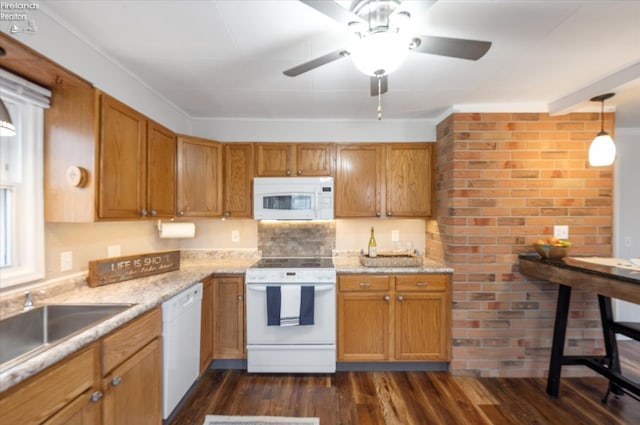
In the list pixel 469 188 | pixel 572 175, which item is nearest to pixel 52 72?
pixel 469 188

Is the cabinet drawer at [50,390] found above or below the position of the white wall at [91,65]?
below

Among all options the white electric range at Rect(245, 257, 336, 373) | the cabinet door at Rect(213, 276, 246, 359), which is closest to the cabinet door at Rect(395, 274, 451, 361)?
the white electric range at Rect(245, 257, 336, 373)

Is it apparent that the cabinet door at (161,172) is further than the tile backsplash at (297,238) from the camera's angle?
No

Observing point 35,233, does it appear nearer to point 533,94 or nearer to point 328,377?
point 328,377

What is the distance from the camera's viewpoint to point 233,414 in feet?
6.36

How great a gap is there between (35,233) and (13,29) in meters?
1.01

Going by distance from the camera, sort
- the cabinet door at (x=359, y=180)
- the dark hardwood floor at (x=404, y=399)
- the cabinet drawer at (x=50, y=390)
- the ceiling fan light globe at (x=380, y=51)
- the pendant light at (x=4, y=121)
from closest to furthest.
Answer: the cabinet drawer at (x=50, y=390)
the ceiling fan light globe at (x=380, y=51)
the pendant light at (x=4, y=121)
the dark hardwood floor at (x=404, y=399)
the cabinet door at (x=359, y=180)

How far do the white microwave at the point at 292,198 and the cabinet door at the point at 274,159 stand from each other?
0.43 feet

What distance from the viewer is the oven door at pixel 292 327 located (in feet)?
7.82

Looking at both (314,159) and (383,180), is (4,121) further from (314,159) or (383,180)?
(383,180)

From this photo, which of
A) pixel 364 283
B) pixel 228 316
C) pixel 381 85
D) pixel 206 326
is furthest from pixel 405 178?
pixel 206 326

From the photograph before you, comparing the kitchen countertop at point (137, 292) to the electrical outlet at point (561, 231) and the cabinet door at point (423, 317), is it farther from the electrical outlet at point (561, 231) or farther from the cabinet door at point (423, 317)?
A: the electrical outlet at point (561, 231)

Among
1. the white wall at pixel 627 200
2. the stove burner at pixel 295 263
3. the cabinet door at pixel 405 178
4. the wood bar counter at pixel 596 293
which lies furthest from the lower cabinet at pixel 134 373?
the white wall at pixel 627 200

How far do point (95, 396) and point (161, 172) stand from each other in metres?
1.53
